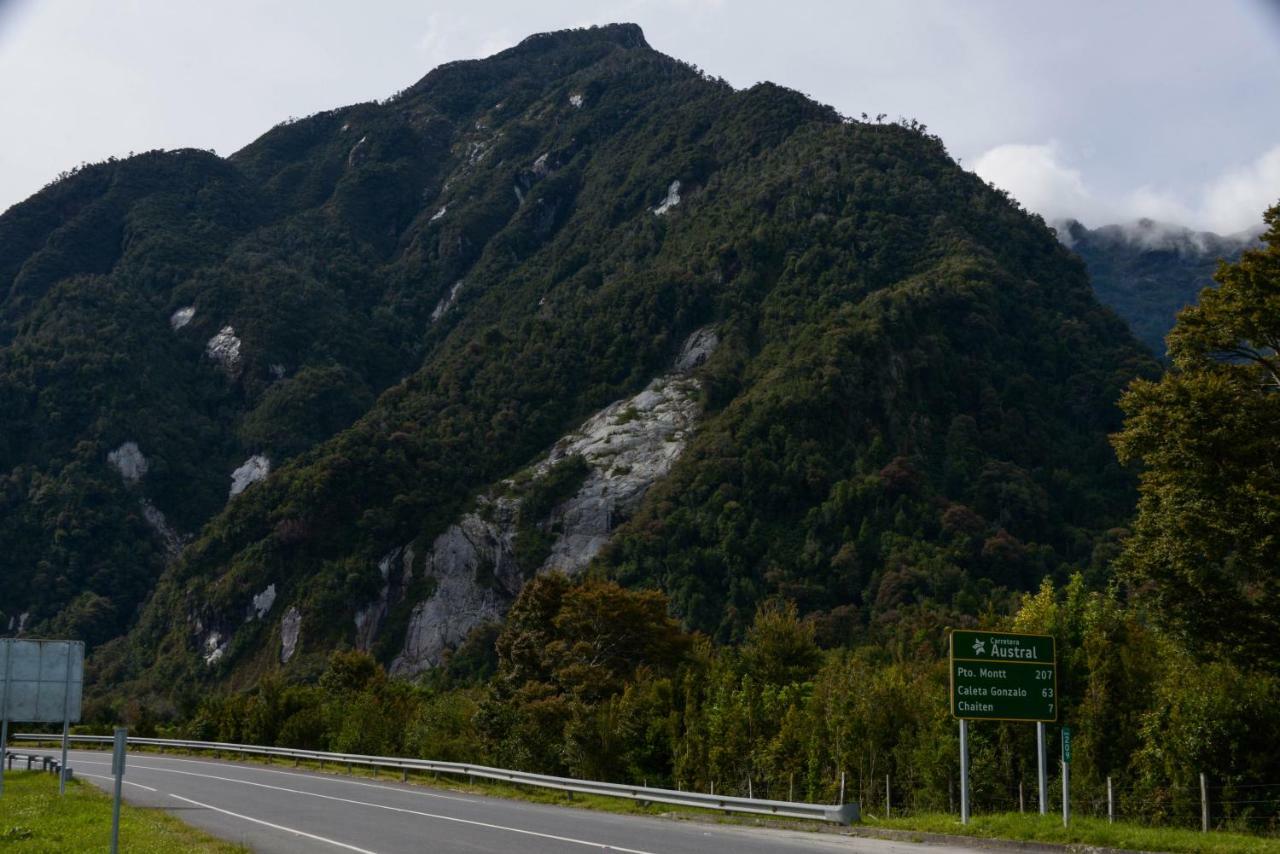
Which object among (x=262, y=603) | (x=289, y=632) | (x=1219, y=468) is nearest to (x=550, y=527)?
(x=289, y=632)

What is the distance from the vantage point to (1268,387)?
31625 mm

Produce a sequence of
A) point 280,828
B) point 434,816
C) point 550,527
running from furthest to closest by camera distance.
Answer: point 550,527
point 434,816
point 280,828

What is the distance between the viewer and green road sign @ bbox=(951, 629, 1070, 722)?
24172 millimetres

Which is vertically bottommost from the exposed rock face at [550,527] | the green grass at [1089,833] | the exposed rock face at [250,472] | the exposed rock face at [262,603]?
the green grass at [1089,833]

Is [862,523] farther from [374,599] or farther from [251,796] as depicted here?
[251,796]

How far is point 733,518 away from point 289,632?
47712 mm

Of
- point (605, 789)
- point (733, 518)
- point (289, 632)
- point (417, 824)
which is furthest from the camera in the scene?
point (289, 632)

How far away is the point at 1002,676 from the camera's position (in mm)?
24547

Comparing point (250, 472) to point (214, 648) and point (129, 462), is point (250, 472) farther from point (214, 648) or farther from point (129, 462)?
point (214, 648)

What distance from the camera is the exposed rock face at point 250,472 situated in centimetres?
18712

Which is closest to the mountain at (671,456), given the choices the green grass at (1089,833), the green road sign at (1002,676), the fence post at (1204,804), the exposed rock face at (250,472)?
the exposed rock face at (250,472)

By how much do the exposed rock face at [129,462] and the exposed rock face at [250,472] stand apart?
12862 mm

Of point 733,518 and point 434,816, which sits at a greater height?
point 733,518

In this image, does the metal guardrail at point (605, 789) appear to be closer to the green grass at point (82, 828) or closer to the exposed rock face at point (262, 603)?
the green grass at point (82, 828)
